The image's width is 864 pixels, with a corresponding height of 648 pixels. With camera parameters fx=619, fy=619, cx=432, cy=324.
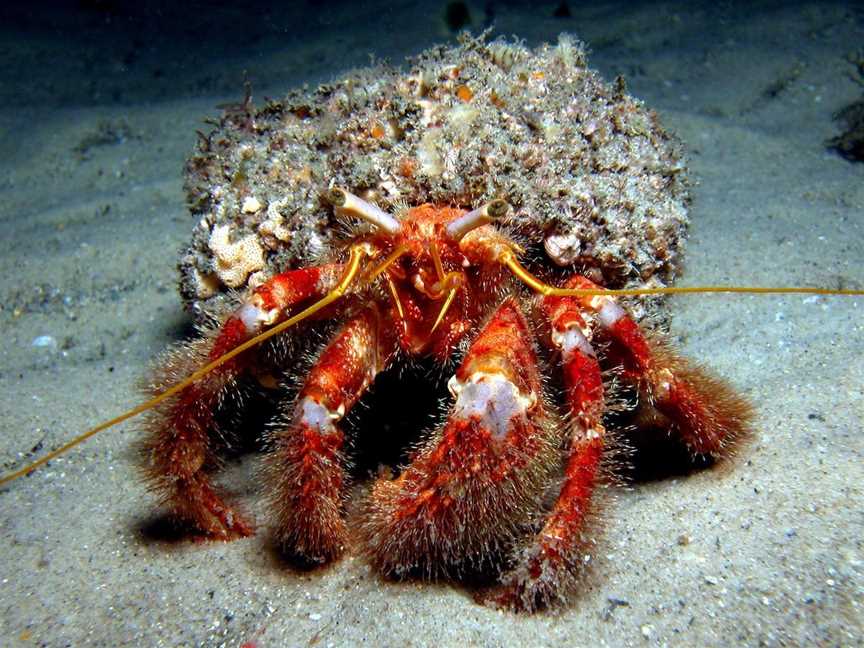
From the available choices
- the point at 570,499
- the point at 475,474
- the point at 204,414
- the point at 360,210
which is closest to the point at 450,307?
the point at 360,210

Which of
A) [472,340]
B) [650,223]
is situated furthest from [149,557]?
[650,223]

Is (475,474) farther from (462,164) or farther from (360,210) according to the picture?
(462,164)

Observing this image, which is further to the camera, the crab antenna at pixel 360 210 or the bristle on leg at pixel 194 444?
the bristle on leg at pixel 194 444

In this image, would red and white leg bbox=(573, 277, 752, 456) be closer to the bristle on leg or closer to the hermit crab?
the hermit crab

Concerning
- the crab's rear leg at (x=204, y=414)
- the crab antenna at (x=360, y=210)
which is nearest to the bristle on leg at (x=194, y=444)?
the crab's rear leg at (x=204, y=414)

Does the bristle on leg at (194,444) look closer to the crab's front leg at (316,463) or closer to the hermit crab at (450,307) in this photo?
the hermit crab at (450,307)

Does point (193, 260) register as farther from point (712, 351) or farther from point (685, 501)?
point (712, 351)

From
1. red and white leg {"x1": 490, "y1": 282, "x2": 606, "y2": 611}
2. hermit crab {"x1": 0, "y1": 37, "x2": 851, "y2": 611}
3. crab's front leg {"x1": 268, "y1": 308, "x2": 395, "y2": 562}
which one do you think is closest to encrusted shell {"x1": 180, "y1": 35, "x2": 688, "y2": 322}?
hermit crab {"x1": 0, "y1": 37, "x2": 851, "y2": 611}
